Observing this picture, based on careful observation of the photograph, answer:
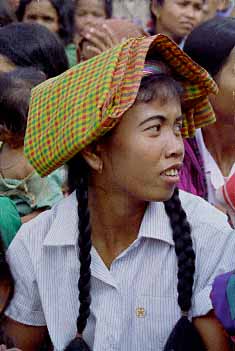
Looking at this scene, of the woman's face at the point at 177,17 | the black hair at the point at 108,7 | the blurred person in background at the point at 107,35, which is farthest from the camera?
the black hair at the point at 108,7

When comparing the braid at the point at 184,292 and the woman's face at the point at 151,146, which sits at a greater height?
the woman's face at the point at 151,146

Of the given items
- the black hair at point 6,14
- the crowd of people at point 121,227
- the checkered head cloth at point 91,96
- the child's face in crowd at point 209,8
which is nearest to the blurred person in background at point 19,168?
the crowd of people at point 121,227

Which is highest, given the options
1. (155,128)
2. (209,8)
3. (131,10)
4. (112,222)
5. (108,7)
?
(155,128)

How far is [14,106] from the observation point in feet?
6.59

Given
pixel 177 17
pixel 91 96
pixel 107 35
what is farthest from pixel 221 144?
pixel 177 17

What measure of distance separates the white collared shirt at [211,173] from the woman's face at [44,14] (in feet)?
4.32

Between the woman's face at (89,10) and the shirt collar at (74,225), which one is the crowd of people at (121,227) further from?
the woman's face at (89,10)

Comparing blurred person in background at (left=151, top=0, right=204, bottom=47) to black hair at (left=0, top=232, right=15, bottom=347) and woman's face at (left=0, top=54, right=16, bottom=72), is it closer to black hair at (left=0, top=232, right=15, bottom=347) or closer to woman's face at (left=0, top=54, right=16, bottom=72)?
woman's face at (left=0, top=54, right=16, bottom=72)

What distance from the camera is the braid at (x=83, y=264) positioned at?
1.52 m

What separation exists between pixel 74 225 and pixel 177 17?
65.1 inches

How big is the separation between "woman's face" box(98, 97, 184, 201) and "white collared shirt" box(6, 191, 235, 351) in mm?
133

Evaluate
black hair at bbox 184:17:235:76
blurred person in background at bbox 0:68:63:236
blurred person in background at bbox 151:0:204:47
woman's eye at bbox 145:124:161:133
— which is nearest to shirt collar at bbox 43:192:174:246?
woman's eye at bbox 145:124:161:133

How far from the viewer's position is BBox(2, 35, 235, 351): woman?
142 cm

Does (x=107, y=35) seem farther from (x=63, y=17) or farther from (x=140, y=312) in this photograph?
(x=140, y=312)
